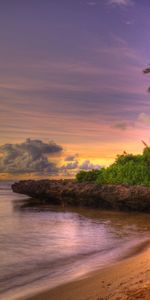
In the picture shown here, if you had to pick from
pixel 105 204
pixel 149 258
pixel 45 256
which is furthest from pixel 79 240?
pixel 105 204

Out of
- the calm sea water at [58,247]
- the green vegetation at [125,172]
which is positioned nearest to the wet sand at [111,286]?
the calm sea water at [58,247]

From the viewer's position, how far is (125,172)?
3272 cm

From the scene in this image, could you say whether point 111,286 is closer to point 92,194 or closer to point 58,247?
point 58,247

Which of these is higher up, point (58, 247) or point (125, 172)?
point (125, 172)

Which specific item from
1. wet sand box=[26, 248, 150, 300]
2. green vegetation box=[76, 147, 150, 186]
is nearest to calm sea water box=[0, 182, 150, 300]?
wet sand box=[26, 248, 150, 300]

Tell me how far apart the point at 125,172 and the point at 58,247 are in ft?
64.4

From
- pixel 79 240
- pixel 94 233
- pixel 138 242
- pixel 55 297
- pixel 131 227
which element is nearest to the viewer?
pixel 55 297

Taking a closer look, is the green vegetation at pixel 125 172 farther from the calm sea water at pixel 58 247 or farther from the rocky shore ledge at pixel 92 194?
the calm sea water at pixel 58 247

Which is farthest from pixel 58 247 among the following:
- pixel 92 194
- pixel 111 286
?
pixel 92 194

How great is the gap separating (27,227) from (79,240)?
16.7ft

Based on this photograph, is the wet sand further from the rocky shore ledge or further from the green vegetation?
the green vegetation

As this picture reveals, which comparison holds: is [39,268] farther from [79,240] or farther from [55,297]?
[79,240]

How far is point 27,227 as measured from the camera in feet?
63.9

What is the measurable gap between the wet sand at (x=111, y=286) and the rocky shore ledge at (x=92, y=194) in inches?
643
